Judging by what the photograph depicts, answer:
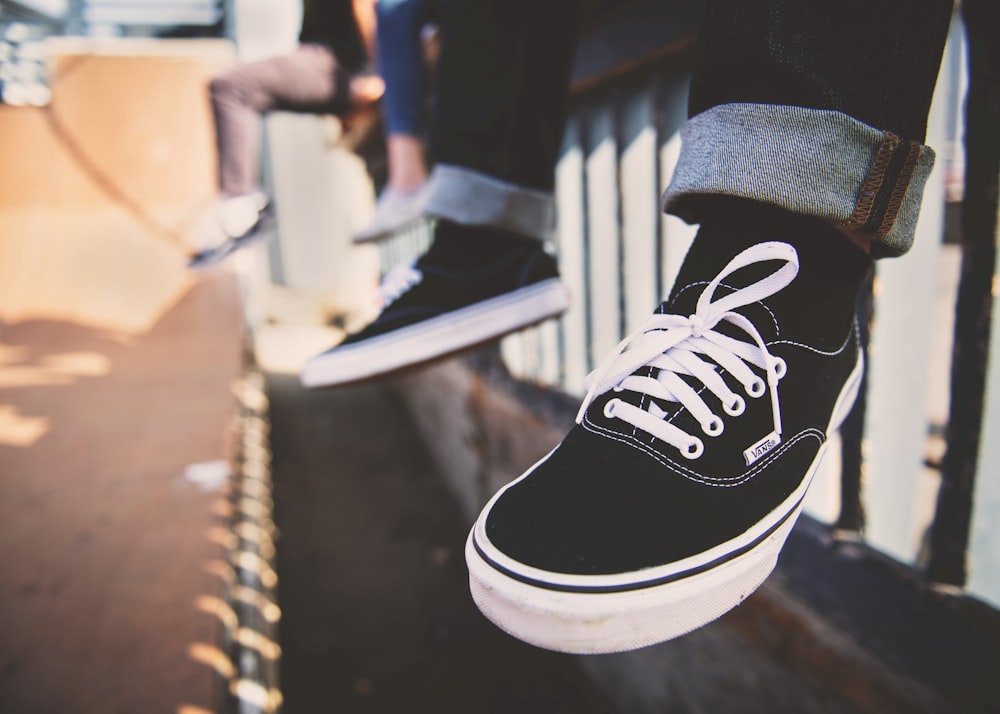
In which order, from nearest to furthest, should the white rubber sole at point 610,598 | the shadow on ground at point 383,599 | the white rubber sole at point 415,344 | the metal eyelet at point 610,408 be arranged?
the white rubber sole at point 610,598, the metal eyelet at point 610,408, the white rubber sole at point 415,344, the shadow on ground at point 383,599

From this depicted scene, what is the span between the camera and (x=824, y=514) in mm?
1114

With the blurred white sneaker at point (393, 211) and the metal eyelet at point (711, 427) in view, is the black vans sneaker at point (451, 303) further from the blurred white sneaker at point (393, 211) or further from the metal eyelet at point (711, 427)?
the blurred white sneaker at point (393, 211)

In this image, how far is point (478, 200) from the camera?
0.95 metres

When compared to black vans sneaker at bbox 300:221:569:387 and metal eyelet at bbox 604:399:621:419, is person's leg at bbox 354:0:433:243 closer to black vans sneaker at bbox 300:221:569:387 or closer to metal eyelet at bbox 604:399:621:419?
black vans sneaker at bbox 300:221:569:387

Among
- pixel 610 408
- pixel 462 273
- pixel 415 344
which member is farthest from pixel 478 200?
Result: pixel 610 408

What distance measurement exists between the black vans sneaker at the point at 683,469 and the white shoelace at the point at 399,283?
47cm

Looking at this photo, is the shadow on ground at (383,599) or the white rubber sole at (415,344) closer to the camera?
the white rubber sole at (415,344)

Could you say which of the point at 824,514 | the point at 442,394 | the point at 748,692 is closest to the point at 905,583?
the point at 824,514

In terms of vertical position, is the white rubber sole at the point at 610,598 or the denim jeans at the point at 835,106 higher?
the denim jeans at the point at 835,106

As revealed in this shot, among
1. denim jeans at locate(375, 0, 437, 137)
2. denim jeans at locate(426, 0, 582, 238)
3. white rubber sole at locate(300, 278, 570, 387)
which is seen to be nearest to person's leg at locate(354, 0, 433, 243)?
denim jeans at locate(375, 0, 437, 137)

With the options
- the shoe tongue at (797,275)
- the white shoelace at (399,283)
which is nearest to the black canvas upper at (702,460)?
the shoe tongue at (797,275)

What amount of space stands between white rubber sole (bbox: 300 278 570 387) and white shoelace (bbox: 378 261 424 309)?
106mm

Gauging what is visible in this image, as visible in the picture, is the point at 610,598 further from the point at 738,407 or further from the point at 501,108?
the point at 501,108

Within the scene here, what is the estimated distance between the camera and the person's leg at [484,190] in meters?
0.92
